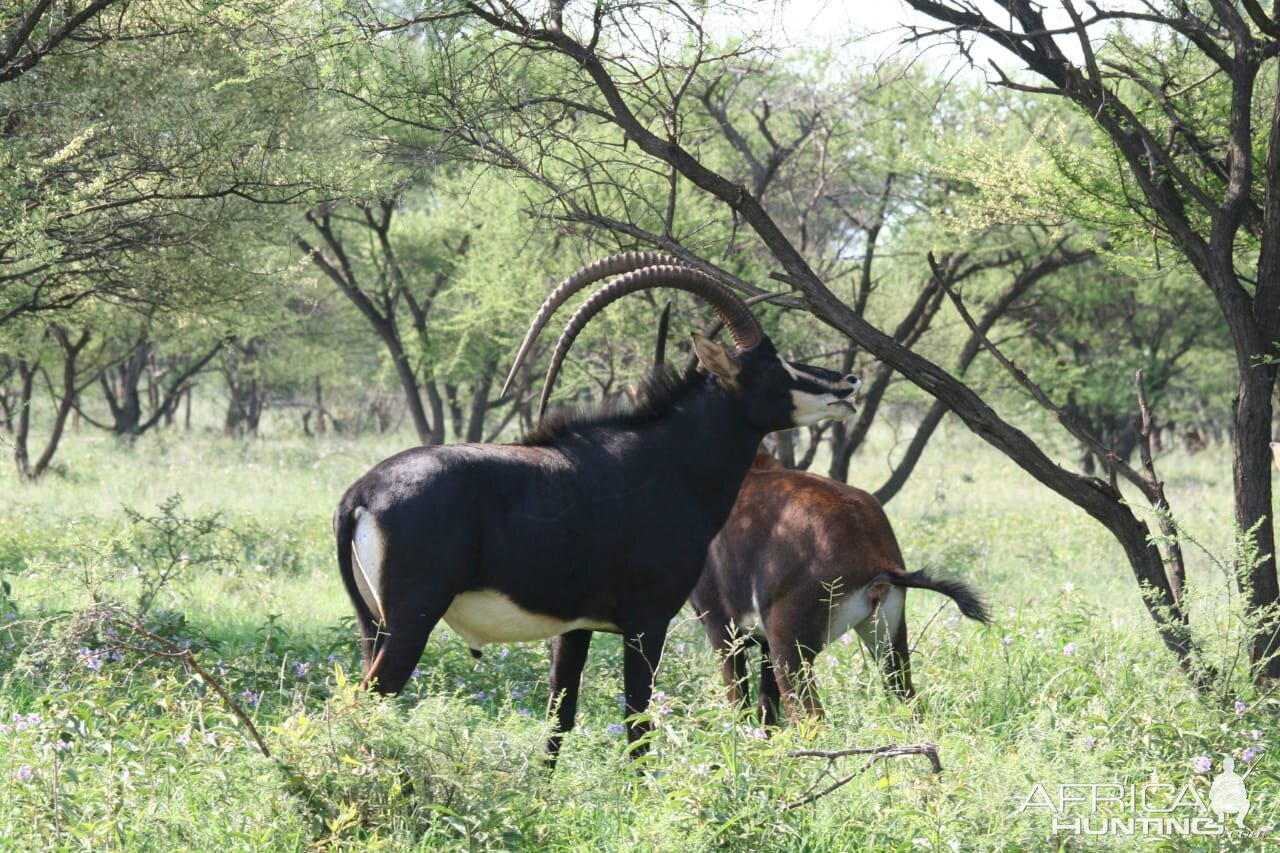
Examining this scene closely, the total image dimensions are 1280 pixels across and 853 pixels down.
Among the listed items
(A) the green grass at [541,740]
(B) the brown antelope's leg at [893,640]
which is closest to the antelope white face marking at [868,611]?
(B) the brown antelope's leg at [893,640]

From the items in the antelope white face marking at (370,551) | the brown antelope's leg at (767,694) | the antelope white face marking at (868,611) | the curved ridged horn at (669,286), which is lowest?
the brown antelope's leg at (767,694)

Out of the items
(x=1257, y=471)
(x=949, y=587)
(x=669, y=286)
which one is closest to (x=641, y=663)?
(x=949, y=587)

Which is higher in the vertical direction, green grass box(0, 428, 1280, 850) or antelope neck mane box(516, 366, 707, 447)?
antelope neck mane box(516, 366, 707, 447)

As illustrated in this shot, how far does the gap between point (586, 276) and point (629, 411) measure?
602mm

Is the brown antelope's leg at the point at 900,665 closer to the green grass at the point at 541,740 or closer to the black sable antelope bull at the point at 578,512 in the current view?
the green grass at the point at 541,740

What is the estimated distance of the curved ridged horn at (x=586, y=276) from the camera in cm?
544

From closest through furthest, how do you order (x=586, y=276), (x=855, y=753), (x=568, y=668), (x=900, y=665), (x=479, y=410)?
(x=855, y=753) < (x=586, y=276) < (x=568, y=668) < (x=900, y=665) < (x=479, y=410)

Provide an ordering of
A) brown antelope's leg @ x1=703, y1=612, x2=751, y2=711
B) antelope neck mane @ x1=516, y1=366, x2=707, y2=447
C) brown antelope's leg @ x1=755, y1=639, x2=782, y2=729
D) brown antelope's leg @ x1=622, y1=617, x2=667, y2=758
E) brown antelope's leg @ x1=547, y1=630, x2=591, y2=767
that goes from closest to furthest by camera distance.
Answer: brown antelope's leg @ x1=622, y1=617, x2=667, y2=758
antelope neck mane @ x1=516, y1=366, x2=707, y2=447
brown antelope's leg @ x1=547, y1=630, x2=591, y2=767
brown antelope's leg @ x1=703, y1=612, x2=751, y2=711
brown antelope's leg @ x1=755, y1=639, x2=782, y2=729

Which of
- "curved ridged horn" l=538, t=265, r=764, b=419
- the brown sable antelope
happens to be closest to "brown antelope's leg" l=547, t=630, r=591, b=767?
the brown sable antelope

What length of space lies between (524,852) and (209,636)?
14.1 ft

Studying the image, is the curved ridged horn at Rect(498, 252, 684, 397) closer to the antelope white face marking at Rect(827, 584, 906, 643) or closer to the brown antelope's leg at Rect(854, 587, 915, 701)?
the antelope white face marking at Rect(827, 584, 906, 643)

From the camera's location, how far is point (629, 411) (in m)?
5.78

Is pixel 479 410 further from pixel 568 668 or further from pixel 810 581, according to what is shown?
pixel 568 668

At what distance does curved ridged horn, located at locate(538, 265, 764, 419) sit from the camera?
218 inches
